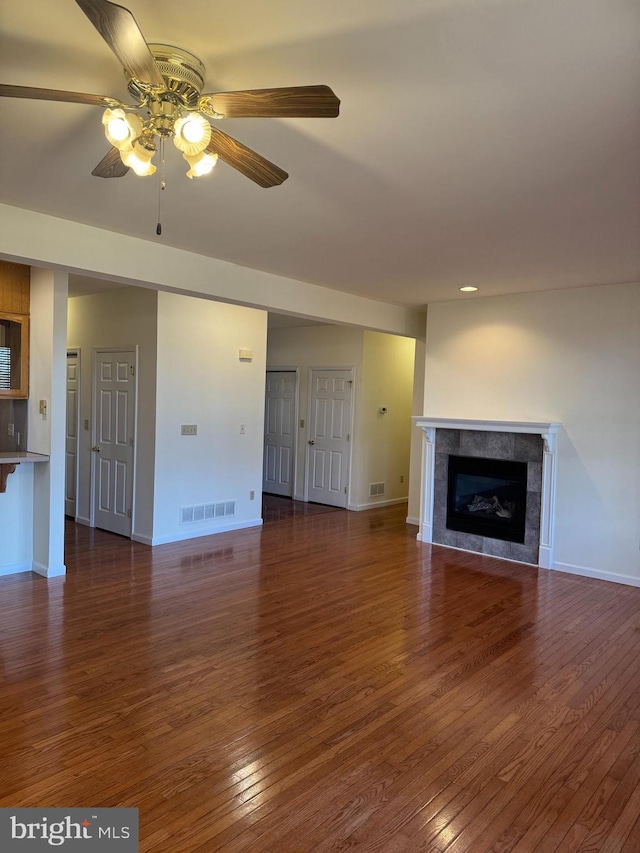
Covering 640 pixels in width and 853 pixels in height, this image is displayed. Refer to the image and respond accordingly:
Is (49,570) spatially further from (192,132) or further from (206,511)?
(192,132)

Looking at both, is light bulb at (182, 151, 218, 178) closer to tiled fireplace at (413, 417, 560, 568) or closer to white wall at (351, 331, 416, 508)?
tiled fireplace at (413, 417, 560, 568)

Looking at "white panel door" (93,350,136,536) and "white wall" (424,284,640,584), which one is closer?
"white wall" (424,284,640,584)

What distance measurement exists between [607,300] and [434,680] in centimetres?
382

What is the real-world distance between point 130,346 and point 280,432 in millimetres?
3470

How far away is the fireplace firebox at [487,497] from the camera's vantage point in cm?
572

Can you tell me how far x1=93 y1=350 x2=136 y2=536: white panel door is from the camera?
19.6ft

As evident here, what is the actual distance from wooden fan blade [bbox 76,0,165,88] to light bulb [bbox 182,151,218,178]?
0.24m

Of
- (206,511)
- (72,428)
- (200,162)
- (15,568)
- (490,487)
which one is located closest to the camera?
(200,162)

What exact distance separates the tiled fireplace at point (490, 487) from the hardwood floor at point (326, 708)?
766 mm

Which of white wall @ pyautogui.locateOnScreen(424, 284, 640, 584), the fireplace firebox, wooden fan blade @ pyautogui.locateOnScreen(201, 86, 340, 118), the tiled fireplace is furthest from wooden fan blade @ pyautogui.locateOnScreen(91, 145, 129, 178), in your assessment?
the fireplace firebox

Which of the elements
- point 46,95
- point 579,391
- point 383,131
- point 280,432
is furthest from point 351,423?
point 46,95

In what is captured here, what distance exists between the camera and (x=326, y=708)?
110 inches

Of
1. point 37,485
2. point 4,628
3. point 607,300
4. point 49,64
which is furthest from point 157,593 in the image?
Result: point 607,300

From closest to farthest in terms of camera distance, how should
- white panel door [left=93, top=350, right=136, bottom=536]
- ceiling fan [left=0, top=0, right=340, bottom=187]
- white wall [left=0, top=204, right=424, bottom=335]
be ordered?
ceiling fan [left=0, top=0, right=340, bottom=187] < white wall [left=0, top=204, right=424, bottom=335] < white panel door [left=93, top=350, right=136, bottom=536]
